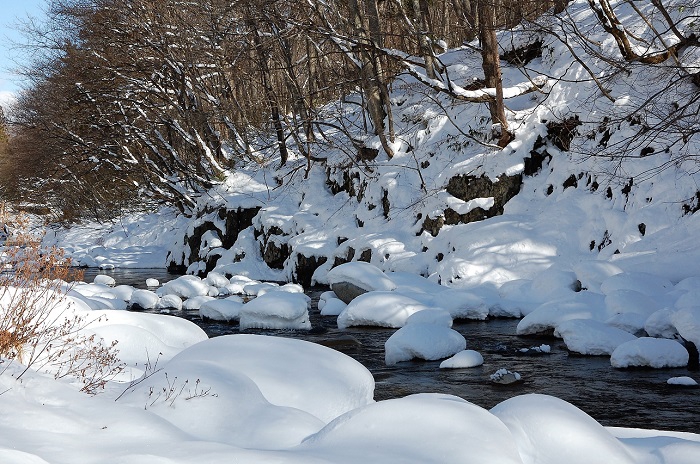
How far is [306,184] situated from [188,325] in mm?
12360

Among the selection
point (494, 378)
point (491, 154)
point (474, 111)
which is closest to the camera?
point (494, 378)

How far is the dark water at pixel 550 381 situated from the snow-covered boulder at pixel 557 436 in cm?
200

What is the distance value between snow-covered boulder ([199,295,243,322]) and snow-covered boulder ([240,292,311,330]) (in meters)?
0.46

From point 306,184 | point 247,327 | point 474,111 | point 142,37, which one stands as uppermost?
point 142,37

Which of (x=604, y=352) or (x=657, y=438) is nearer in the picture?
(x=657, y=438)

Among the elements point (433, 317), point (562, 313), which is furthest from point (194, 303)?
point (562, 313)

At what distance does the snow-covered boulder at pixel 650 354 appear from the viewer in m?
6.87

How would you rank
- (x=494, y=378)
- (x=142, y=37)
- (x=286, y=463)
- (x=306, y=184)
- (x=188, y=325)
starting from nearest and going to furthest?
1. (x=286, y=463)
2. (x=494, y=378)
3. (x=188, y=325)
4. (x=306, y=184)
5. (x=142, y=37)

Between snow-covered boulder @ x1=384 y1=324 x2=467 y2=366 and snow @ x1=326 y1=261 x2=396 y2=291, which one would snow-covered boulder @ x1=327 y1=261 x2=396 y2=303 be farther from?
snow-covered boulder @ x1=384 y1=324 x2=467 y2=366

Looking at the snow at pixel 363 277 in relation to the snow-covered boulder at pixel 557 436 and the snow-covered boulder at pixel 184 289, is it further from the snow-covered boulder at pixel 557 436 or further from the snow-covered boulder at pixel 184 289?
the snow-covered boulder at pixel 557 436

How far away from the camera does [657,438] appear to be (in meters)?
3.85

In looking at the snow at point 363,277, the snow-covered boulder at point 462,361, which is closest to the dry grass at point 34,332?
the snow-covered boulder at point 462,361

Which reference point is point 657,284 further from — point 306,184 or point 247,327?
point 306,184

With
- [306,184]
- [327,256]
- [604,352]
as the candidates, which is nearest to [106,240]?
[306,184]
